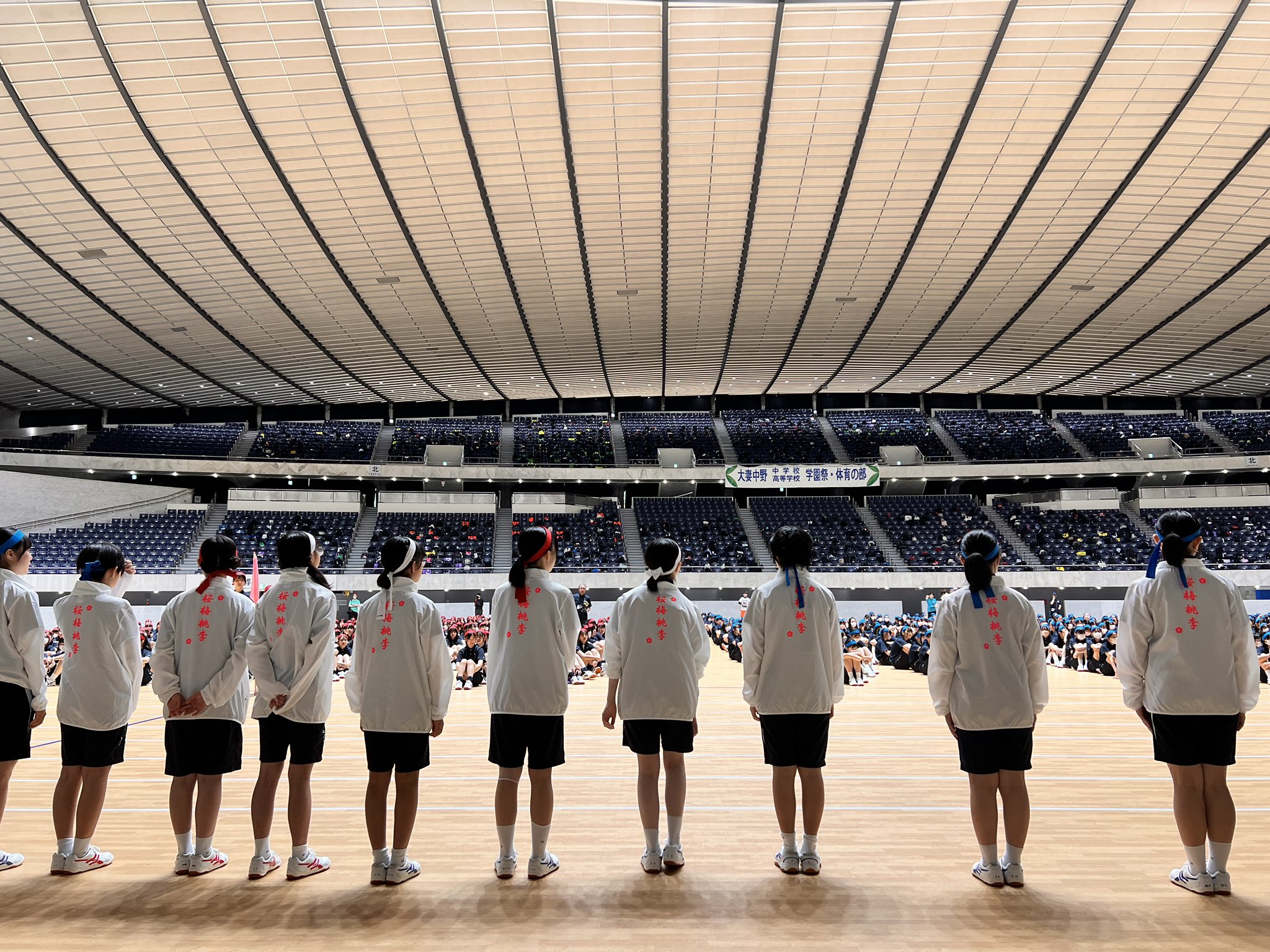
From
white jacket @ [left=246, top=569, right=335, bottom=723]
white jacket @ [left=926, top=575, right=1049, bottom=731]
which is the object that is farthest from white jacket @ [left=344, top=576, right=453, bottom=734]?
white jacket @ [left=926, top=575, right=1049, bottom=731]

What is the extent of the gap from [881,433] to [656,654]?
132 feet

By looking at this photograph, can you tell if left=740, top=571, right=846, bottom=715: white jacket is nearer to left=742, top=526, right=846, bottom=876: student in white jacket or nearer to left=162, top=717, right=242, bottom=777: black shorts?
left=742, top=526, right=846, bottom=876: student in white jacket

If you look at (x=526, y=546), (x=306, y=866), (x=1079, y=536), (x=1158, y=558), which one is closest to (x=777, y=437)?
(x=1079, y=536)

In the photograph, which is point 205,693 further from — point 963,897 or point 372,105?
point 372,105

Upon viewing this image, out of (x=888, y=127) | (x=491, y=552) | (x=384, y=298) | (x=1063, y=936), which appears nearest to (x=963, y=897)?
(x=1063, y=936)

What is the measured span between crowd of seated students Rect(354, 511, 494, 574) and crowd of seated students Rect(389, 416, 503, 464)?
2770 millimetres

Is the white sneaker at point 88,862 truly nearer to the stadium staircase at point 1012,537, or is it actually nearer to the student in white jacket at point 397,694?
the student in white jacket at point 397,694

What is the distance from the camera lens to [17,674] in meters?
4.65

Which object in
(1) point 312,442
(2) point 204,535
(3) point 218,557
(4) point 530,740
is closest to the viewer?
(4) point 530,740

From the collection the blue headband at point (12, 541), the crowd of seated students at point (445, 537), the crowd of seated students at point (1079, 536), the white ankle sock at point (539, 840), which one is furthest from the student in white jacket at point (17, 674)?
the crowd of seated students at point (1079, 536)

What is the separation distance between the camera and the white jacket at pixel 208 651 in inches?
179

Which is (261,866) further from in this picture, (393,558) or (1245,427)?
(1245,427)

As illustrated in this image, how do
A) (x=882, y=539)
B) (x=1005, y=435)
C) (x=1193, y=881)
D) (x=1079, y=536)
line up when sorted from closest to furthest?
(x=1193, y=881) < (x=1079, y=536) < (x=882, y=539) < (x=1005, y=435)

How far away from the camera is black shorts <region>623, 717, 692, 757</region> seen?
456 centimetres
